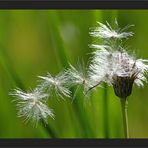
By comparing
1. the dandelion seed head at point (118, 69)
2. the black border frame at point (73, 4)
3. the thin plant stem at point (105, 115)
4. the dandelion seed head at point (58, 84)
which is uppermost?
the black border frame at point (73, 4)

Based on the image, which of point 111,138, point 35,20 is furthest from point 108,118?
point 35,20

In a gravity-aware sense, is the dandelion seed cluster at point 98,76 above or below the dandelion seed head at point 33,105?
above

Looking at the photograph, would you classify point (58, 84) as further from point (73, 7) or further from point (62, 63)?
point (73, 7)

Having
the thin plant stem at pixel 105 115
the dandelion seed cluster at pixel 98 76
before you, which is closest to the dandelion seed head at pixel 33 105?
the dandelion seed cluster at pixel 98 76

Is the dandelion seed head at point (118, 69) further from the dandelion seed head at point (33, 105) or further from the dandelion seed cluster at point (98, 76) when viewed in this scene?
the dandelion seed head at point (33, 105)

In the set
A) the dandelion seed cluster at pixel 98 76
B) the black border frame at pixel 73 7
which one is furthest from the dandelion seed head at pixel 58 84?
the black border frame at pixel 73 7

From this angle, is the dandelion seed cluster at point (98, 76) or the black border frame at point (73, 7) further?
the black border frame at point (73, 7)

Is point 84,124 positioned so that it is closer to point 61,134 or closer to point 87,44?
point 61,134
